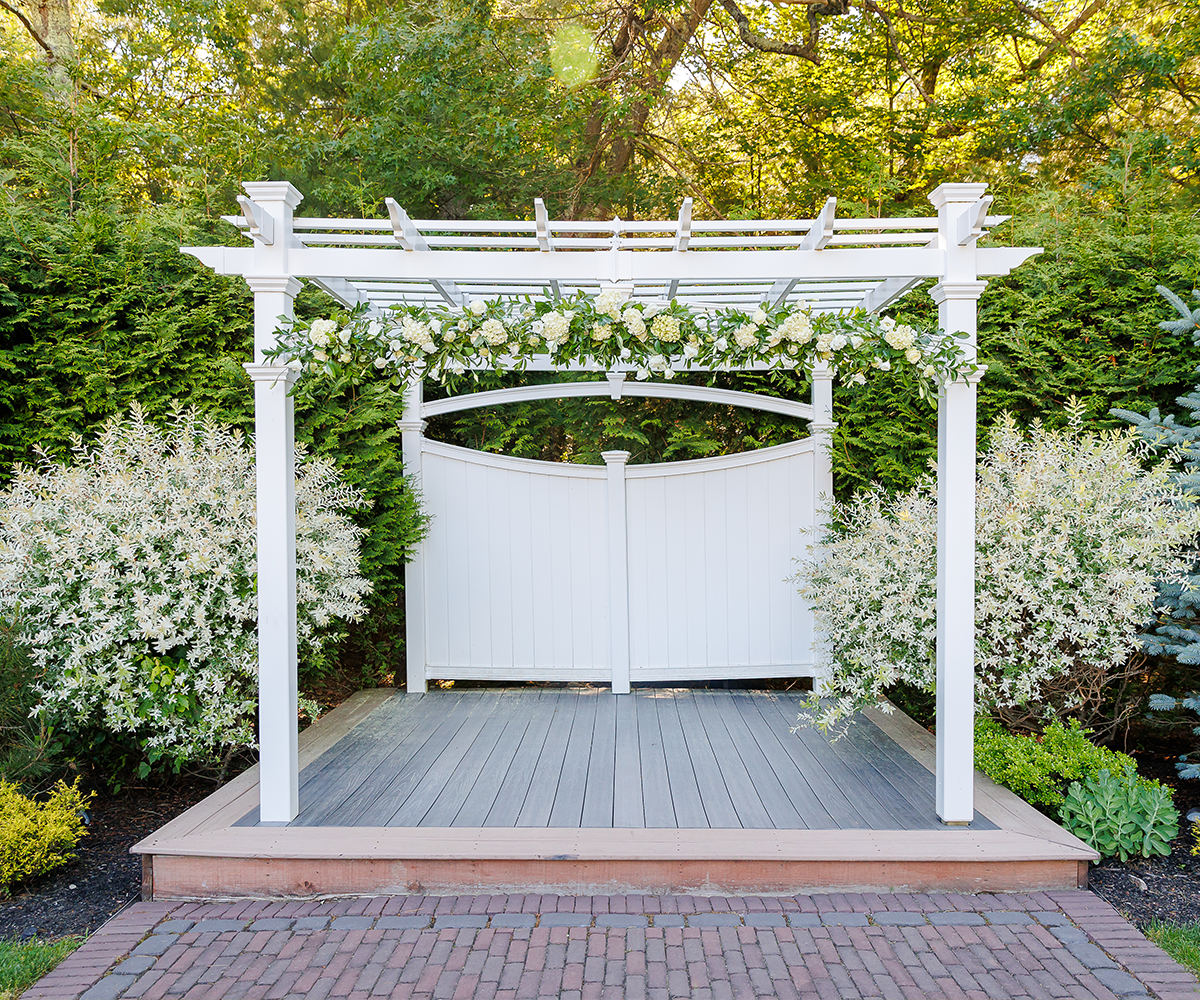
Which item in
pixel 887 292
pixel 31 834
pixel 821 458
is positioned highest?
pixel 887 292

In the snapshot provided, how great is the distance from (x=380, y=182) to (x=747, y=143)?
402 cm

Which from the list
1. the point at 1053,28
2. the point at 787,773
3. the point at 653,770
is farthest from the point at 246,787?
the point at 1053,28

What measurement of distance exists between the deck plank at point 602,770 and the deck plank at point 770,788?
616 mm

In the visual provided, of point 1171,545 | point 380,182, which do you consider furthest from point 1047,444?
point 380,182

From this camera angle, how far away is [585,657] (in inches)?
195

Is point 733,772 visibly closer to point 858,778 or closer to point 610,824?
point 858,778

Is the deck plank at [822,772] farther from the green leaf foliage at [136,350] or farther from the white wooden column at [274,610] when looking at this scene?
the green leaf foliage at [136,350]

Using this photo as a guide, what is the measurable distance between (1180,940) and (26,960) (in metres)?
3.57

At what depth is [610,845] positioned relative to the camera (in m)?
2.70

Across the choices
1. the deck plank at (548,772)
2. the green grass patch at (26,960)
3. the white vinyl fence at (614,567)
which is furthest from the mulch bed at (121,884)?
the white vinyl fence at (614,567)

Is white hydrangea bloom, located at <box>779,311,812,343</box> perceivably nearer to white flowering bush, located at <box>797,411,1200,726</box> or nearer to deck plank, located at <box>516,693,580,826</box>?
white flowering bush, located at <box>797,411,1200,726</box>

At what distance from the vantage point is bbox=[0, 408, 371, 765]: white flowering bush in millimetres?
3242

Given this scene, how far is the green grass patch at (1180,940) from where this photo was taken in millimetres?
2312

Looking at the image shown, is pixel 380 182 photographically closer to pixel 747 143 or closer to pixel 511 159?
pixel 511 159
